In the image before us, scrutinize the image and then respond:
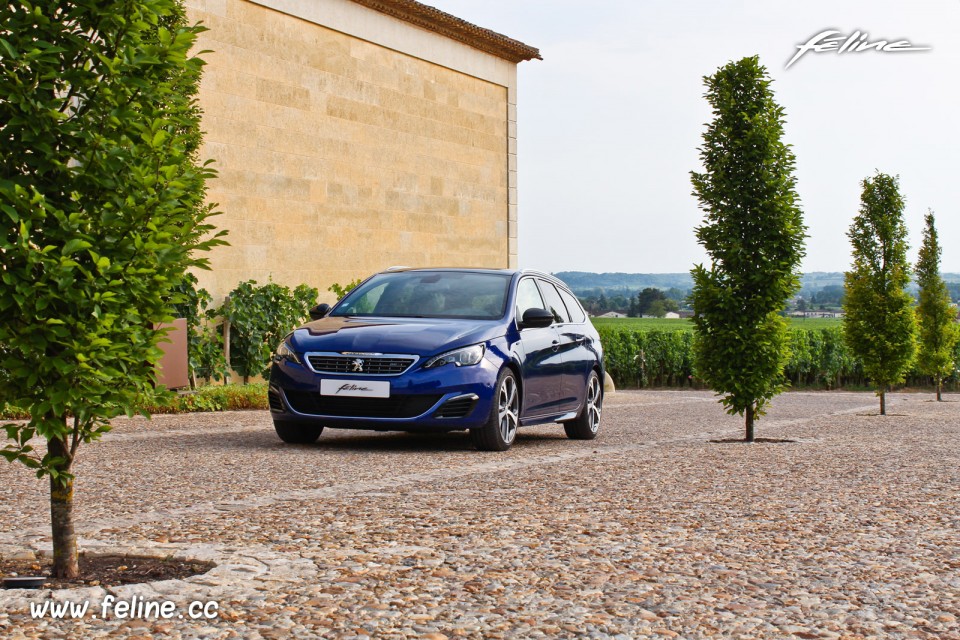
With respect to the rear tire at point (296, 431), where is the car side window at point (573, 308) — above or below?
above

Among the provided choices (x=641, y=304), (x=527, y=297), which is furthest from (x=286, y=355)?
(x=641, y=304)

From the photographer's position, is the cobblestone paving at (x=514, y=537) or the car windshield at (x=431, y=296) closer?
the cobblestone paving at (x=514, y=537)

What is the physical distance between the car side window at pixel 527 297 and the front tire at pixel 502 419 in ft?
2.54

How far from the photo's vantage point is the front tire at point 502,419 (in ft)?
34.2

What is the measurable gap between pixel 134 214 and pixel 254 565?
1.58 metres

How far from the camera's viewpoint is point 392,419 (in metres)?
10.1

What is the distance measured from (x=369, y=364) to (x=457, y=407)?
82cm

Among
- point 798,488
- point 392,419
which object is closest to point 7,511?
point 392,419

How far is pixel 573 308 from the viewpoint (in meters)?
13.0

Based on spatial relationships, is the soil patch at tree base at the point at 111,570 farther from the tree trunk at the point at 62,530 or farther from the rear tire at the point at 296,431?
the rear tire at the point at 296,431

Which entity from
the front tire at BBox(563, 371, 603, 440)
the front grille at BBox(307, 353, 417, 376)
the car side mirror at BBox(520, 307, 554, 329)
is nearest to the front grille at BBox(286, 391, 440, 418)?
the front grille at BBox(307, 353, 417, 376)

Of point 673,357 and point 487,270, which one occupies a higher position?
point 487,270

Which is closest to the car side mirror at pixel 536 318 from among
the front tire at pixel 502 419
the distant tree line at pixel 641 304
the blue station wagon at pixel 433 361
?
the blue station wagon at pixel 433 361

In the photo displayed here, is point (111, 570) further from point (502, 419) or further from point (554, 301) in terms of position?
point (554, 301)
